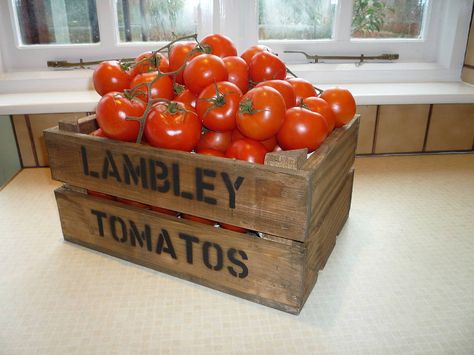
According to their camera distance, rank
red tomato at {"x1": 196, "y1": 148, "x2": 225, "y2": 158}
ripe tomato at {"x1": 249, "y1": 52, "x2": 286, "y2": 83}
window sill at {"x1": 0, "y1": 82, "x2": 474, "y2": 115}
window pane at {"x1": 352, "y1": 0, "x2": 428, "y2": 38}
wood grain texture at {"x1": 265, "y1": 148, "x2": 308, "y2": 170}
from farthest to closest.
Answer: window pane at {"x1": 352, "y1": 0, "x2": 428, "y2": 38} → window sill at {"x1": 0, "y1": 82, "x2": 474, "y2": 115} → ripe tomato at {"x1": 249, "y1": 52, "x2": 286, "y2": 83} → red tomato at {"x1": 196, "y1": 148, "x2": 225, "y2": 158} → wood grain texture at {"x1": 265, "y1": 148, "x2": 308, "y2": 170}

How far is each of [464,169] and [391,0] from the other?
840 millimetres

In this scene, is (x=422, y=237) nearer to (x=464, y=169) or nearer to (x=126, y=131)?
(x=464, y=169)

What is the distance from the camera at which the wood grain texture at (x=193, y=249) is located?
0.74 m

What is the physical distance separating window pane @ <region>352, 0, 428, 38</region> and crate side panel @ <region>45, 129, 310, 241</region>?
1.35 meters

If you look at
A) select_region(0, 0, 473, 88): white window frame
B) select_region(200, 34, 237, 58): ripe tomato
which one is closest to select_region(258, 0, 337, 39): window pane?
select_region(0, 0, 473, 88): white window frame

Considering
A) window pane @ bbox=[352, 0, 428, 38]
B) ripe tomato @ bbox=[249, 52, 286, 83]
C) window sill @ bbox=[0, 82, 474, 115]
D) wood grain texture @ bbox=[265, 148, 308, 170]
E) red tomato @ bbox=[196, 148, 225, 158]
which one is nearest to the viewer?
wood grain texture @ bbox=[265, 148, 308, 170]

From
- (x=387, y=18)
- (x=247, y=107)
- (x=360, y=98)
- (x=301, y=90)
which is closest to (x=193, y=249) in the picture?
(x=247, y=107)

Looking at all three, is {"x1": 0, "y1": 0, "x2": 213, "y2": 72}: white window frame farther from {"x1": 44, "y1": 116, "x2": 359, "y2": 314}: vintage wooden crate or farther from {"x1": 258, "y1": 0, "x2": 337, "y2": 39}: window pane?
{"x1": 44, "y1": 116, "x2": 359, "y2": 314}: vintage wooden crate

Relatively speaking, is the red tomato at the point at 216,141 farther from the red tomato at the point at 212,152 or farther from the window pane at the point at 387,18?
the window pane at the point at 387,18

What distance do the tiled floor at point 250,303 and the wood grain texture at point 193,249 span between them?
0.07ft

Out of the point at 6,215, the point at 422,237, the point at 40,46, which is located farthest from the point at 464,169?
the point at 40,46

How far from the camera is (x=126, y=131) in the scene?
810 millimetres

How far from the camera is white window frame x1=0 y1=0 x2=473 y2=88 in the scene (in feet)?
5.34

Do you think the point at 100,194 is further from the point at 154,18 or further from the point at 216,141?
the point at 154,18
